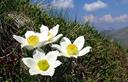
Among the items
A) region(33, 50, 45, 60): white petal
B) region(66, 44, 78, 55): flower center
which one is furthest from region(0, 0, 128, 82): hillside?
region(33, 50, 45, 60): white petal

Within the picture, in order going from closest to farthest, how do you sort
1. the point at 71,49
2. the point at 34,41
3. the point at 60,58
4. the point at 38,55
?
1. the point at 38,55
2. the point at 34,41
3. the point at 71,49
4. the point at 60,58

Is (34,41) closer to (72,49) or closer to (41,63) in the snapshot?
(41,63)

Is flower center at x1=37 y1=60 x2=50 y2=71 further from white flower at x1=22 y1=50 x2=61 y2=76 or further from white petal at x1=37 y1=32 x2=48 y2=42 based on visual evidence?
white petal at x1=37 y1=32 x2=48 y2=42

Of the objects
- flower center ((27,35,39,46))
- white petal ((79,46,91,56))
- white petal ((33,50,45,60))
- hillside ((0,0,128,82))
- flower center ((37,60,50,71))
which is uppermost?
hillside ((0,0,128,82))

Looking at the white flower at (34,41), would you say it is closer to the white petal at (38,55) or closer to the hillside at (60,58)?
the white petal at (38,55)

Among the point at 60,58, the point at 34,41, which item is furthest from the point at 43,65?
the point at 60,58

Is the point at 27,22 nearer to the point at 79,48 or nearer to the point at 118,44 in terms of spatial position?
the point at 79,48
